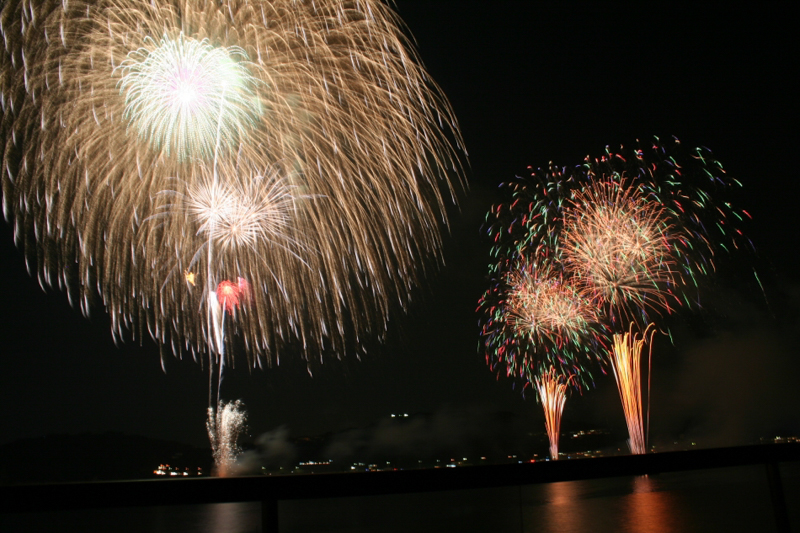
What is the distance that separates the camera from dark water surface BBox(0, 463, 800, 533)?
226 inches

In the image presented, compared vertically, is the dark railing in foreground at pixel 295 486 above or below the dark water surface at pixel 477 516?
above

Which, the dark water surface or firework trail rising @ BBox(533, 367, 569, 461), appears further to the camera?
firework trail rising @ BBox(533, 367, 569, 461)

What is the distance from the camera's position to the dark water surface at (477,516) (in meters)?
5.73

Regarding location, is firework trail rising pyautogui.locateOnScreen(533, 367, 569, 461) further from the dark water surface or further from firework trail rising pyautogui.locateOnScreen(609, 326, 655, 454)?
the dark water surface

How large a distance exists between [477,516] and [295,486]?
2.72 meters

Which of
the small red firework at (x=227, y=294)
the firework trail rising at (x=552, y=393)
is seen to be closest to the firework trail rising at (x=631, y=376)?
the firework trail rising at (x=552, y=393)

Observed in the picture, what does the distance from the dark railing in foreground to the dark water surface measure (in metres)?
0.43

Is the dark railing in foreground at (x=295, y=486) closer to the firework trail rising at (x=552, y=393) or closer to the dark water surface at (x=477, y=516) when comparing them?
the dark water surface at (x=477, y=516)

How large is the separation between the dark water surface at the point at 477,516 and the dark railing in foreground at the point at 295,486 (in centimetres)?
43

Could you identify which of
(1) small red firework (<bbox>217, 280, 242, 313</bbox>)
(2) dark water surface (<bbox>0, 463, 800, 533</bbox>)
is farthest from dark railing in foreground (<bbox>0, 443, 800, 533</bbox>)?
(1) small red firework (<bbox>217, 280, 242, 313</bbox>)

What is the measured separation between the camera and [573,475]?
514 centimetres

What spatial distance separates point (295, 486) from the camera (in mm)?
4324

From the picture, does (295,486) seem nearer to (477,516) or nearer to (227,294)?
(477,516)

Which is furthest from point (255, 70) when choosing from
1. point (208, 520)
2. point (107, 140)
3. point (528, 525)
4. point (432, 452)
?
point (432, 452)
